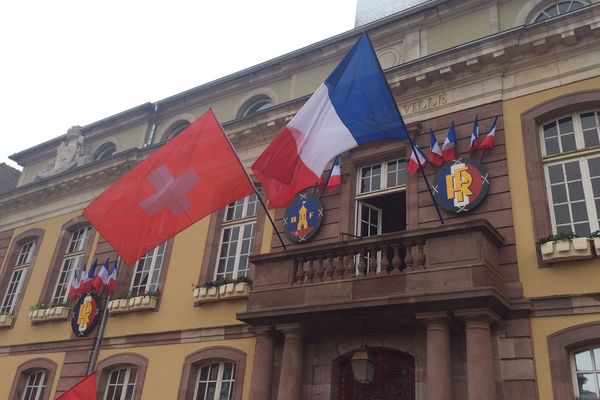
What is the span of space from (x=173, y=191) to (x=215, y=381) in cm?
435

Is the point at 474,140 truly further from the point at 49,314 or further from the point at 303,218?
the point at 49,314

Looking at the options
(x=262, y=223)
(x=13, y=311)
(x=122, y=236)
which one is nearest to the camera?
(x=122, y=236)

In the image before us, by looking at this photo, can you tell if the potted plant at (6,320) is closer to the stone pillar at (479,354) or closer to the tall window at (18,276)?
the tall window at (18,276)

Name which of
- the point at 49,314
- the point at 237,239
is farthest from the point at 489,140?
the point at 49,314

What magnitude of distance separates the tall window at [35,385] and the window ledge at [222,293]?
570cm

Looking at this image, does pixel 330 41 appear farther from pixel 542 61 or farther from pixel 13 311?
pixel 13 311

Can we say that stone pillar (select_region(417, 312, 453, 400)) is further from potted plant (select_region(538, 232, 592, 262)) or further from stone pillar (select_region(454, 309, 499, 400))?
potted plant (select_region(538, 232, 592, 262))

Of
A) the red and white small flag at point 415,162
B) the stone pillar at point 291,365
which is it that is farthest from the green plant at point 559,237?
the stone pillar at point 291,365

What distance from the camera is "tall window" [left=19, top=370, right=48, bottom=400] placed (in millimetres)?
15398

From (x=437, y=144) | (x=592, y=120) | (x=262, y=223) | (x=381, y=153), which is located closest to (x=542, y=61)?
(x=592, y=120)

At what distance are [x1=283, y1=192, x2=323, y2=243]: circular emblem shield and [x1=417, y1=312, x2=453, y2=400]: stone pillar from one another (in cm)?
364

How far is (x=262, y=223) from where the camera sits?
43.7ft

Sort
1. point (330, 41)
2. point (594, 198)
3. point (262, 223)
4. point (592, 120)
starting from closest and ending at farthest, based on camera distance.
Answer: point (594, 198) < point (592, 120) < point (262, 223) < point (330, 41)

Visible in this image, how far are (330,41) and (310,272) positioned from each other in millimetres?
6783
